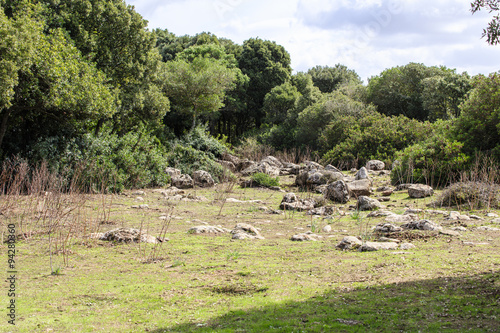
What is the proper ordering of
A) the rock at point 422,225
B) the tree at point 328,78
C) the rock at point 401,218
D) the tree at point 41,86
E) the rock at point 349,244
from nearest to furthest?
the rock at point 349,244 → the rock at point 422,225 → the rock at point 401,218 → the tree at point 41,86 → the tree at point 328,78

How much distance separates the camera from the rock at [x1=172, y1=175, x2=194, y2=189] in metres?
20.2

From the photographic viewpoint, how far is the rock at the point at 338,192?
50.8 ft

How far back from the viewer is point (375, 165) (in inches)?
932

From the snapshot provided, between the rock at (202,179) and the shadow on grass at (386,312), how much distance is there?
1594cm

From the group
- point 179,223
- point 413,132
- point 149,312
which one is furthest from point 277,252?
point 413,132

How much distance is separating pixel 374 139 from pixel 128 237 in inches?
802

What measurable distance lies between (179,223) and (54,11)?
11.4 m

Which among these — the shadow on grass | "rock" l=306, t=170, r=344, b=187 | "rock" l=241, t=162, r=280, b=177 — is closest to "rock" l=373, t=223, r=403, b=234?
the shadow on grass

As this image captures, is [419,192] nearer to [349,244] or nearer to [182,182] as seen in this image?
[349,244]

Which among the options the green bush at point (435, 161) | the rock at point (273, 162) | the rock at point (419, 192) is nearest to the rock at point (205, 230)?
the rock at point (419, 192)

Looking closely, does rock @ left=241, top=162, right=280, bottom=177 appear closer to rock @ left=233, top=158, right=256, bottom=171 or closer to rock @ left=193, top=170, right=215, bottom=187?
rock @ left=233, top=158, right=256, bottom=171

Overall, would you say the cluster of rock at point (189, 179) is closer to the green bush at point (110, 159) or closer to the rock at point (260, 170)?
the green bush at point (110, 159)

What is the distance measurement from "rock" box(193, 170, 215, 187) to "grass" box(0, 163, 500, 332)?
11.9 meters

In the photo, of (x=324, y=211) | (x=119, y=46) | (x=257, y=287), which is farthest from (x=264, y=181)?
(x=257, y=287)
